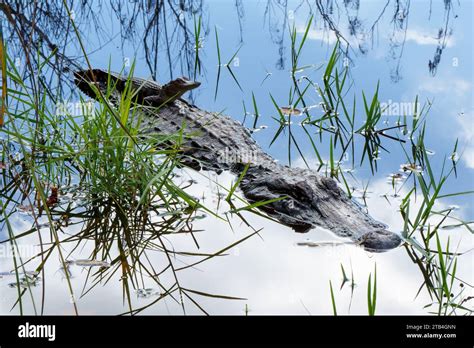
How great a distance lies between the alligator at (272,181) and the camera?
3.81 metres

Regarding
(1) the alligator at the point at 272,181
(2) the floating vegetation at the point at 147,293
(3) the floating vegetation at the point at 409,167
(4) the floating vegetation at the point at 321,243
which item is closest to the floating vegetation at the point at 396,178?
(3) the floating vegetation at the point at 409,167

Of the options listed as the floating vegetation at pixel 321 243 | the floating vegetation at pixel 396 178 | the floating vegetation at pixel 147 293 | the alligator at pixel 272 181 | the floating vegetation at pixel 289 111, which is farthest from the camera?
the floating vegetation at pixel 289 111

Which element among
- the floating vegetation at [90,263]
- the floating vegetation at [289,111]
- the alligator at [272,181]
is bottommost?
the floating vegetation at [90,263]

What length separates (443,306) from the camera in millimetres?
2830

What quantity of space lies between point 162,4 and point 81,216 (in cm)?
326

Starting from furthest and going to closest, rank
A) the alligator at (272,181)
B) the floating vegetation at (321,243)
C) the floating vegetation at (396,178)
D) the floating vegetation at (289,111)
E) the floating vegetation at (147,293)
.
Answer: the floating vegetation at (289,111) → the floating vegetation at (396,178) → the alligator at (272,181) → the floating vegetation at (321,243) → the floating vegetation at (147,293)

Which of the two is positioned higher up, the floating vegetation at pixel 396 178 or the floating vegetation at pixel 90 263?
the floating vegetation at pixel 396 178

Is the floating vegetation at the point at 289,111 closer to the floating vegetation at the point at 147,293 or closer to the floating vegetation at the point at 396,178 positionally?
the floating vegetation at the point at 396,178

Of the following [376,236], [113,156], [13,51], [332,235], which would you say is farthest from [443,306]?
[13,51]

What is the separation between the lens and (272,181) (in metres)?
4.27

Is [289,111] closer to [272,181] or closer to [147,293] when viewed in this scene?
[272,181]

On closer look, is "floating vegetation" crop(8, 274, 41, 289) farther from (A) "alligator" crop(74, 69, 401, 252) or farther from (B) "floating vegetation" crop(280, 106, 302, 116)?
(B) "floating vegetation" crop(280, 106, 302, 116)

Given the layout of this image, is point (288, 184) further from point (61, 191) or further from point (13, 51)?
point (13, 51)
